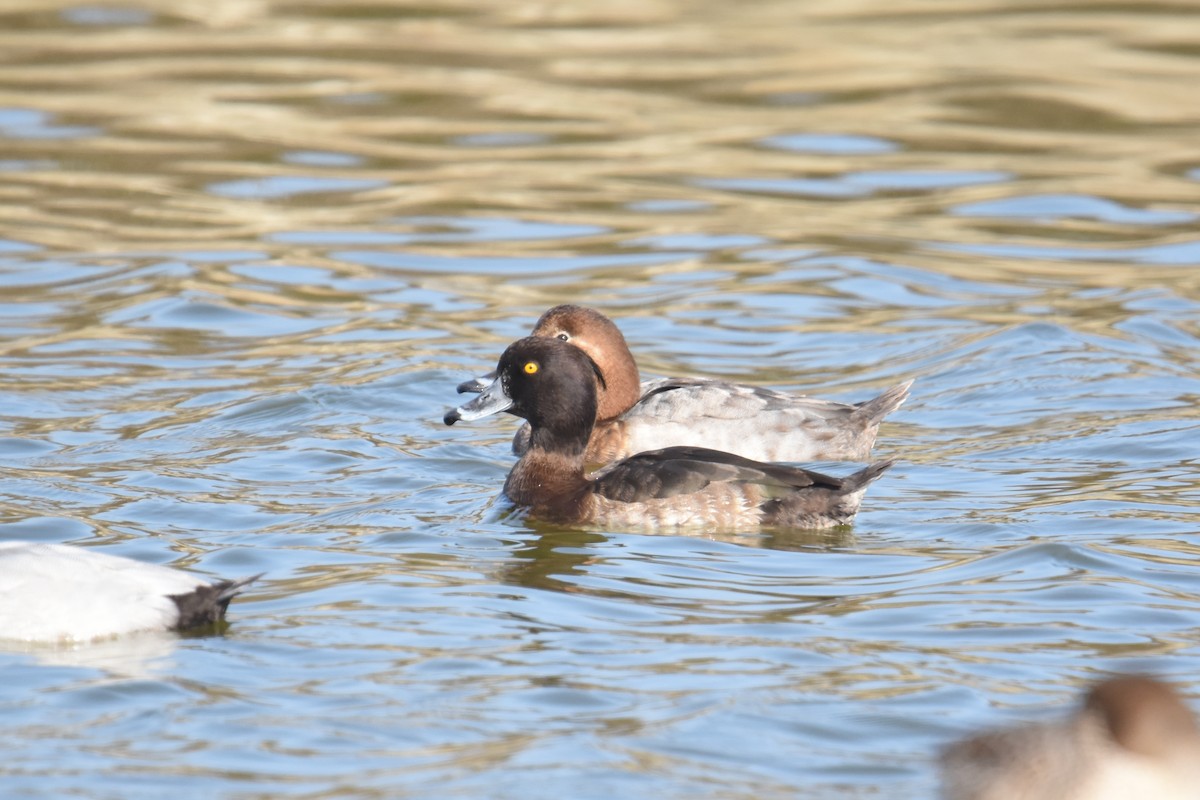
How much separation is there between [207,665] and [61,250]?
31.9 ft

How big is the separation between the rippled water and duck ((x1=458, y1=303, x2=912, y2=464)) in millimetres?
410

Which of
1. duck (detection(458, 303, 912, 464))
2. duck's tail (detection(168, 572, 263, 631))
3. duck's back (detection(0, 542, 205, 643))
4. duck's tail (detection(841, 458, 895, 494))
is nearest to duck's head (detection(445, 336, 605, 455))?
duck (detection(458, 303, 912, 464))

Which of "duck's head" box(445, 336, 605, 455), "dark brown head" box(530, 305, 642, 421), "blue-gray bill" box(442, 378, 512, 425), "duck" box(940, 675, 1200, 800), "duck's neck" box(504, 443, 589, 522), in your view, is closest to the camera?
"duck" box(940, 675, 1200, 800)

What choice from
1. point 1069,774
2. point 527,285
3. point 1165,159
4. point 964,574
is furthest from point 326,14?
point 1069,774

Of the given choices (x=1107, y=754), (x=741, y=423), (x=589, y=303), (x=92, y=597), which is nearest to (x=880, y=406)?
(x=741, y=423)

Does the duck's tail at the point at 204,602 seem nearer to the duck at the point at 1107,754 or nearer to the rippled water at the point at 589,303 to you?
the rippled water at the point at 589,303

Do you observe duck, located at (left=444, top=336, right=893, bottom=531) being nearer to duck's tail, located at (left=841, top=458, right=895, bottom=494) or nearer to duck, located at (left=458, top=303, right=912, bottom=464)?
duck's tail, located at (left=841, top=458, right=895, bottom=494)

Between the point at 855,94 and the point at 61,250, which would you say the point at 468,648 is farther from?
the point at 855,94

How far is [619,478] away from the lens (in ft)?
32.3

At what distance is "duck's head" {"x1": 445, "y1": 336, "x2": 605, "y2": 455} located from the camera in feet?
33.8

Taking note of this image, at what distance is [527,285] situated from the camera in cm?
1562

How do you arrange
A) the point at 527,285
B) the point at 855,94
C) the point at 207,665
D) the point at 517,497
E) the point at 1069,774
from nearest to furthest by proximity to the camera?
1. the point at 1069,774
2. the point at 207,665
3. the point at 517,497
4. the point at 527,285
5. the point at 855,94

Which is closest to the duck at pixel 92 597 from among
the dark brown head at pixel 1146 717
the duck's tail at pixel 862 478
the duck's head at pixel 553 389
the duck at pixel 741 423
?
the duck's head at pixel 553 389

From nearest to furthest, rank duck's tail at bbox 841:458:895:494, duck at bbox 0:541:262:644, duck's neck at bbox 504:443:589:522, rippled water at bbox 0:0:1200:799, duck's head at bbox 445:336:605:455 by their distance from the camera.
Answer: rippled water at bbox 0:0:1200:799 < duck at bbox 0:541:262:644 < duck's tail at bbox 841:458:895:494 < duck's neck at bbox 504:443:589:522 < duck's head at bbox 445:336:605:455
